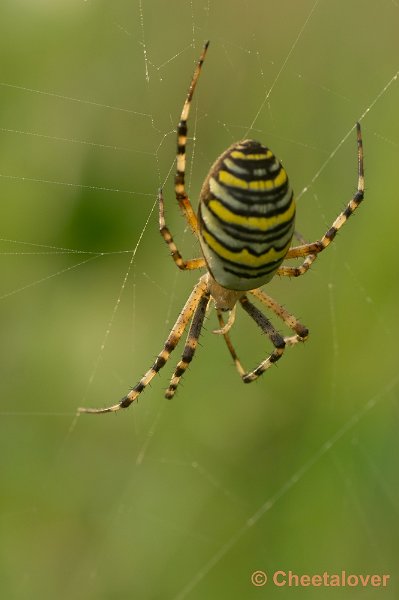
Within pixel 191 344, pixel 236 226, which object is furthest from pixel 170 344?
pixel 236 226

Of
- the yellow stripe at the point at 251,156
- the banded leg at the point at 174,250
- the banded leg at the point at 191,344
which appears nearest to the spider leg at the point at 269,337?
the banded leg at the point at 191,344

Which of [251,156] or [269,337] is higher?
[251,156]

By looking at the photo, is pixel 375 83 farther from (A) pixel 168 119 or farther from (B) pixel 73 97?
(B) pixel 73 97

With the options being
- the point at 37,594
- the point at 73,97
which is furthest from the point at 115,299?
the point at 37,594
